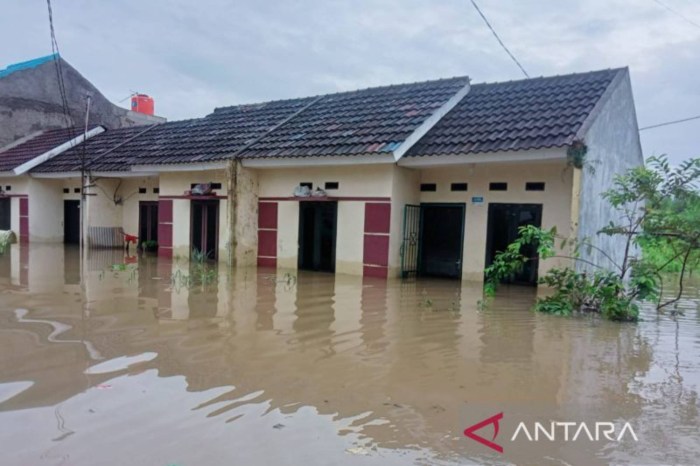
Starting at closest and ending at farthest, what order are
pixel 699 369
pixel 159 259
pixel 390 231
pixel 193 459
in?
1. pixel 193 459
2. pixel 699 369
3. pixel 390 231
4. pixel 159 259

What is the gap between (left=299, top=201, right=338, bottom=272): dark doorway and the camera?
1303cm

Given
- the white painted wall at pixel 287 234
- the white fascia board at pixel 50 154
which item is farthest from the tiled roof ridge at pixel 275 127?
the white fascia board at pixel 50 154

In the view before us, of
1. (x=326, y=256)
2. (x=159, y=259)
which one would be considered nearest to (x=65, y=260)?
(x=159, y=259)

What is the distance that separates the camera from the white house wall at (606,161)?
10219mm

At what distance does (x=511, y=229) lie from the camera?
11.5 meters

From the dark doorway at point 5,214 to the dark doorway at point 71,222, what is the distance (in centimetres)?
226

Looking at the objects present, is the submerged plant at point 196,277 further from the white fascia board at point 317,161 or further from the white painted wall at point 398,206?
the white painted wall at point 398,206

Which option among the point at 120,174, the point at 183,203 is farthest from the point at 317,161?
the point at 120,174

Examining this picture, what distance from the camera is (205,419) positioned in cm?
375

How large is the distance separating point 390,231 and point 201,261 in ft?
19.5

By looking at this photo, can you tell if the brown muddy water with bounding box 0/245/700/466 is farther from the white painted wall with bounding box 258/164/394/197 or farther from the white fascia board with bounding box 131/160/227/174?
the white fascia board with bounding box 131/160/227/174

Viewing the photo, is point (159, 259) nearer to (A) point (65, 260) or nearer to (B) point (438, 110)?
(A) point (65, 260)

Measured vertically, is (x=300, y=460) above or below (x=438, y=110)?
below

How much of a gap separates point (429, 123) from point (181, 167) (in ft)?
24.4
